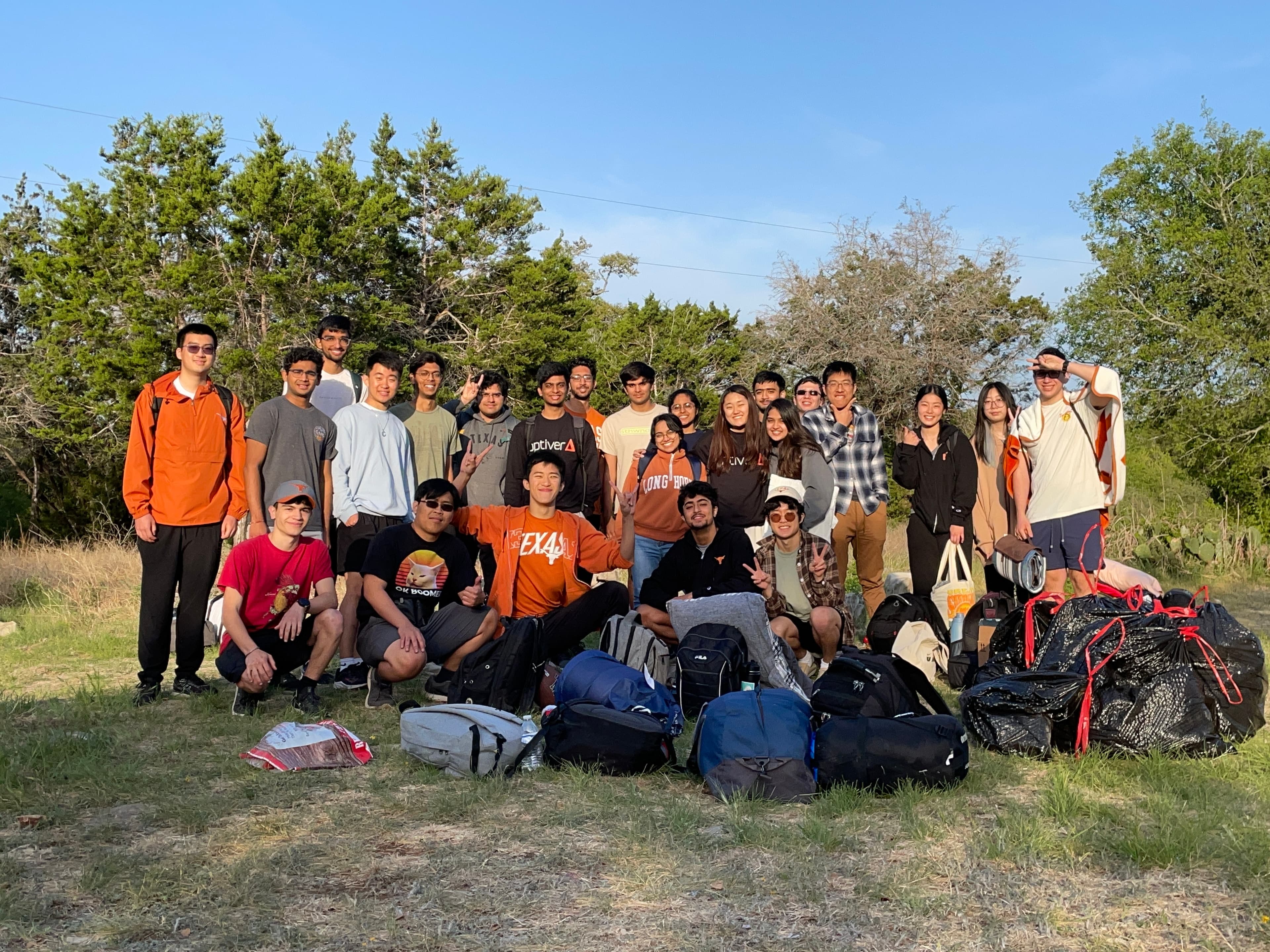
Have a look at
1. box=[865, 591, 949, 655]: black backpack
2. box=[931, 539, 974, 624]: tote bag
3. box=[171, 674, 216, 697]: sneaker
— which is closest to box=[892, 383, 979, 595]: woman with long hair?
box=[931, 539, 974, 624]: tote bag

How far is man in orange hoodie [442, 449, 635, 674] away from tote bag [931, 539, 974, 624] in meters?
2.10

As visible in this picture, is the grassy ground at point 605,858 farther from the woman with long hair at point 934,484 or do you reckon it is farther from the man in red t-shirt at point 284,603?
the woman with long hair at point 934,484

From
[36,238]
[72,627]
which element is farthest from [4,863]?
[36,238]

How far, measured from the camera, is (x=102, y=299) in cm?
2444

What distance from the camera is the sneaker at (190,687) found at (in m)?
5.79

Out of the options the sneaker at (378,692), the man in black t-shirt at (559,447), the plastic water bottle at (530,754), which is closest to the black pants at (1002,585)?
the man in black t-shirt at (559,447)

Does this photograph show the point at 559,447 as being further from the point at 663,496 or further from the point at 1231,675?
the point at 1231,675

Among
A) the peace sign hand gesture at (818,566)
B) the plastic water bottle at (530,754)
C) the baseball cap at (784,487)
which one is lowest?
the plastic water bottle at (530,754)

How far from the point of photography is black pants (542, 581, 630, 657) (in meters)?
5.82

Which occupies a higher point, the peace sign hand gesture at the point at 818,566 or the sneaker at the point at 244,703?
the peace sign hand gesture at the point at 818,566

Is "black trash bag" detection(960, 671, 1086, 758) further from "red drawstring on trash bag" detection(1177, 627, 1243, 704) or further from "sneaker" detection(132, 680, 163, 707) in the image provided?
"sneaker" detection(132, 680, 163, 707)

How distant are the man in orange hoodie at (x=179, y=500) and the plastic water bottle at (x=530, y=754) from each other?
2.22 m

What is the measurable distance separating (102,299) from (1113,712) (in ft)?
81.9

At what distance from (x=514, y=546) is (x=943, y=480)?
305cm
